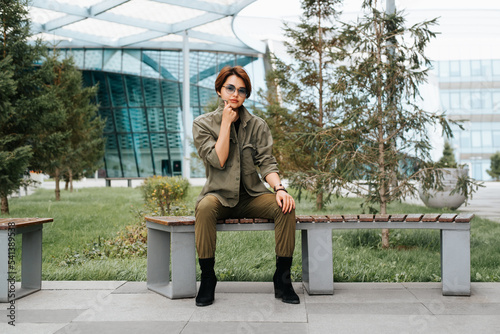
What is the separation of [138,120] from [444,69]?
84.5 feet

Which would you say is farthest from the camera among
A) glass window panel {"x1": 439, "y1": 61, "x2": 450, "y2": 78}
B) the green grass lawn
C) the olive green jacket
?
glass window panel {"x1": 439, "y1": 61, "x2": 450, "y2": 78}

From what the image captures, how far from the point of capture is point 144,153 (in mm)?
35469

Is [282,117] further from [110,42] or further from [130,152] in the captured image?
[130,152]

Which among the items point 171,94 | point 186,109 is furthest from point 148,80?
point 186,109

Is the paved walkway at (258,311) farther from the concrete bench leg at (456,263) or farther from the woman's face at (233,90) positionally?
the woman's face at (233,90)

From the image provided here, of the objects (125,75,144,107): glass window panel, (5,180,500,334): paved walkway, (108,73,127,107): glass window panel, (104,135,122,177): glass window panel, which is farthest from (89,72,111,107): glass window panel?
(5,180,500,334): paved walkway

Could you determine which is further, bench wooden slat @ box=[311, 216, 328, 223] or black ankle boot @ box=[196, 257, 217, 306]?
bench wooden slat @ box=[311, 216, 328, 223]

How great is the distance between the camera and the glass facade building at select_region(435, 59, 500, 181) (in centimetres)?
4209

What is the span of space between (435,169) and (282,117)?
19.4 ft

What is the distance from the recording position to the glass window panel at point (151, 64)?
33.4m

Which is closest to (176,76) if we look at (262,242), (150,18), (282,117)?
(150,18)

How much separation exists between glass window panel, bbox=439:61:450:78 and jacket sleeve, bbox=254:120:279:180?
41934 millimetres

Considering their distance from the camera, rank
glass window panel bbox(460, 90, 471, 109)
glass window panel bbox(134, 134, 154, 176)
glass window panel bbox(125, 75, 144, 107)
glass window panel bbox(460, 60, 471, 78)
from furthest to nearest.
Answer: glass window panel bbox(460, 90, 471, 109) < glass window panel bbox(460, 60, 471, 78) < glass window panel bbox(134, 134, 154, 176) < glass window panel bbox(125, 75, 144, 107)

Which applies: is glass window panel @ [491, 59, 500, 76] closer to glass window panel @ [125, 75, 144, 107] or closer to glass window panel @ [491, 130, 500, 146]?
glass window panel @ [491, 130, 500, 146]
